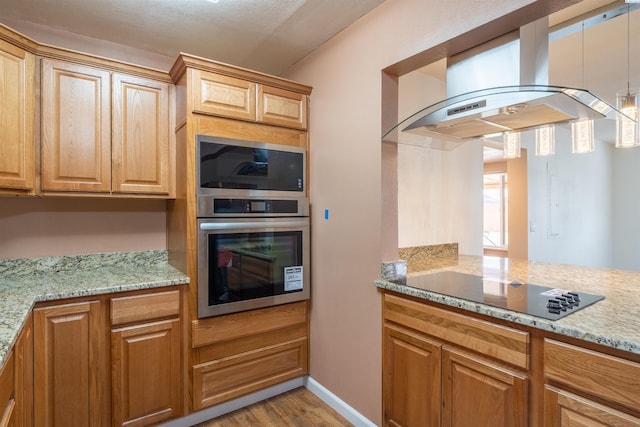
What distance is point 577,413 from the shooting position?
112 centimetres

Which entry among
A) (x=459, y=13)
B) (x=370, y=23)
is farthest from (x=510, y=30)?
(x=370, y=23)

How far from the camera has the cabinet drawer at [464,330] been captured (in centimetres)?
128

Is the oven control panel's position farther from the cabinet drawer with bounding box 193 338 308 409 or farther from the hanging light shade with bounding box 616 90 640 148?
the hanging light shade with bounding box 616 90 640 148

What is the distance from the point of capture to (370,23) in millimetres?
1941

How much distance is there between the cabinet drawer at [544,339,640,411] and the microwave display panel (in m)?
1.66

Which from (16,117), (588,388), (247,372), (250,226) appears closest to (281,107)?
(250,226)

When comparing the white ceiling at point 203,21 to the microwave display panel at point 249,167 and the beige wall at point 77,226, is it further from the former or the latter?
the beige wall at point 77,226

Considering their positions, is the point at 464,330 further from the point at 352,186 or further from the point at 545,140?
the point at 545,140

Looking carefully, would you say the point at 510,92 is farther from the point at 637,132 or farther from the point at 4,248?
the point at 4,248

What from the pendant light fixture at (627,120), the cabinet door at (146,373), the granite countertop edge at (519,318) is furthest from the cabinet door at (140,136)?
the pendant light fixture at (627,120)

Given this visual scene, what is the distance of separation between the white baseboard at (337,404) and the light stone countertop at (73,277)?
3.90 feet

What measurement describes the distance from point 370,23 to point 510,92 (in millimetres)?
1040

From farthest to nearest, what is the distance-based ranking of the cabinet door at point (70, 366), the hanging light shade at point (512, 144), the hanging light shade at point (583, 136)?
the hanging light shade at point (512, 144), the hanging light shade at point (583, 136), the cabinet door at point (70, 366)

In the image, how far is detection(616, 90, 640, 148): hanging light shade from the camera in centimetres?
193
